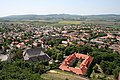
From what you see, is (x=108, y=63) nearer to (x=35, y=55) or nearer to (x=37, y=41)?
(x=35, y=55)

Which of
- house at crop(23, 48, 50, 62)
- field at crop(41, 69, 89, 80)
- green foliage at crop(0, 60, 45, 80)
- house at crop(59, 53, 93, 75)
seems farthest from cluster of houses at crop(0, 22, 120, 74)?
field at crop(41, 69, 89, 80)

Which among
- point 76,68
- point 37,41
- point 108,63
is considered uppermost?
point 108,63

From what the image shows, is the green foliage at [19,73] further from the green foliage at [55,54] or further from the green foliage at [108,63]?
the green foliage at [108,63]

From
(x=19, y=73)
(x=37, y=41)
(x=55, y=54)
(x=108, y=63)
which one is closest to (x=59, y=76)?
(x=19, y=73)

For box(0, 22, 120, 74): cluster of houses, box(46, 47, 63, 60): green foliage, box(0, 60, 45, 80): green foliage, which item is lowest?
box(0, 22, 120, 74): cluster of houses

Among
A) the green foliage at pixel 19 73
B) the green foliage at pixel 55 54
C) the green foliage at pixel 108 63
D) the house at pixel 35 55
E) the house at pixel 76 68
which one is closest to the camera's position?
the green foliage at pixel 19 73

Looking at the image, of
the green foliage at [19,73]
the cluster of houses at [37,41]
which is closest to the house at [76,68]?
the cluster of houses at [37,41]

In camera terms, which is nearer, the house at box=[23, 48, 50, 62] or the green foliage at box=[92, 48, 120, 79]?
the green foliage at box=[92, 48, 120, 79]

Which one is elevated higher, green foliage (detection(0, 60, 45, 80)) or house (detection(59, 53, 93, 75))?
green foliage (detection(0, 60, 45, 80))

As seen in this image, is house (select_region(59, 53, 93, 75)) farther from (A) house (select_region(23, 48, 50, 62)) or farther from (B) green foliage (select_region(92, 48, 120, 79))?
(A) house (select_region(23, 48, 50, 62))
